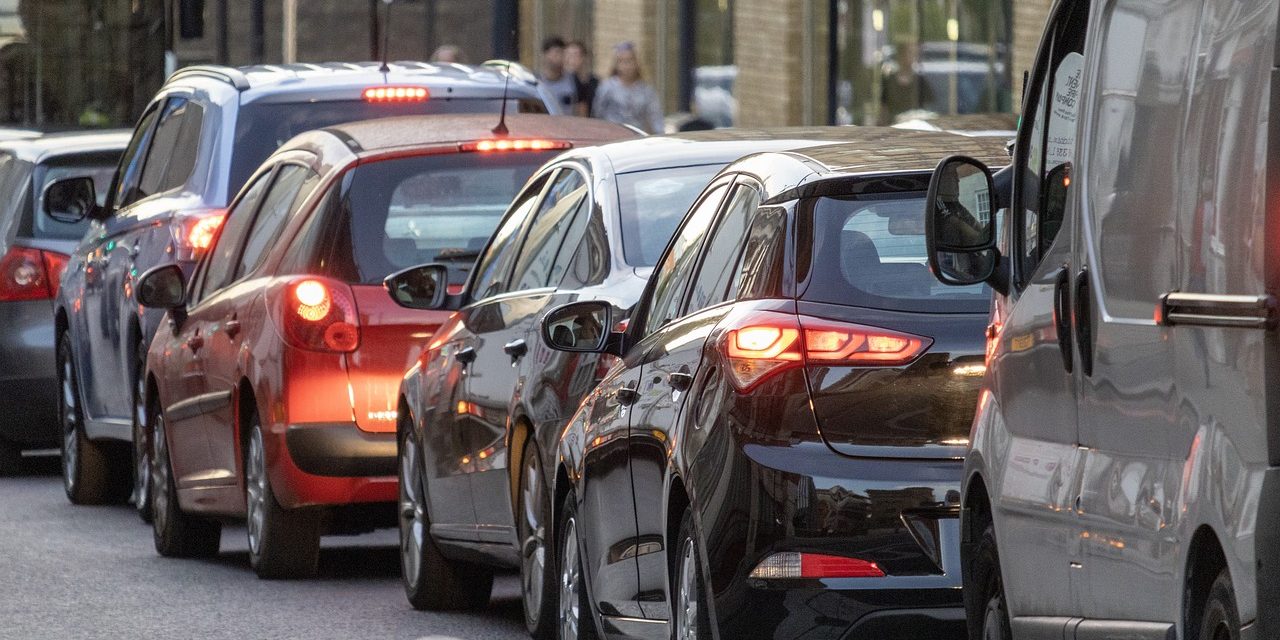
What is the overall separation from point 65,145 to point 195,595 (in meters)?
6.70

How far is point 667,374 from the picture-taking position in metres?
6.86

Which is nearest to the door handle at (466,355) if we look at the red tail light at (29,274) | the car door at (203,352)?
the car door at (203,352)

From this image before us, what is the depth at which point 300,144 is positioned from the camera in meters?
11.1

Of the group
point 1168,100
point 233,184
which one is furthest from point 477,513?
point 1168,100

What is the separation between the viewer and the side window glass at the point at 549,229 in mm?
8766

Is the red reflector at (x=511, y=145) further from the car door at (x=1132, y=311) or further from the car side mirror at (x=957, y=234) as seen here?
the car door at (x=1132, y=311)

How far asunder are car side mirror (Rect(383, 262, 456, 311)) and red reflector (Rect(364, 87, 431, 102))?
3094 millimetres

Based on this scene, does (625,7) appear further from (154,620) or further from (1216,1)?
(1216,1)

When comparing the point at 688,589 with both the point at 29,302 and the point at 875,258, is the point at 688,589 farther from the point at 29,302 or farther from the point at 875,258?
the point at 29,302

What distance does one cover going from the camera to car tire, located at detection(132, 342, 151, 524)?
1274 centimetres

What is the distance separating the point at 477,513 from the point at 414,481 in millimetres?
737

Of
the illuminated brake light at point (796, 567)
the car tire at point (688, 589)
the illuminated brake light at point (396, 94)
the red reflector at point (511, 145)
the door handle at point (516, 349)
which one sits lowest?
the car tire at point (688, 589)

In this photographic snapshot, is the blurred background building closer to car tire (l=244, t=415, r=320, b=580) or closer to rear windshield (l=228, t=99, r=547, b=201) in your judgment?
rear windshield (l=228, t=99, r=547, b=201)

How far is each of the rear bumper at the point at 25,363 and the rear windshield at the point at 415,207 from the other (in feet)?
19.0
